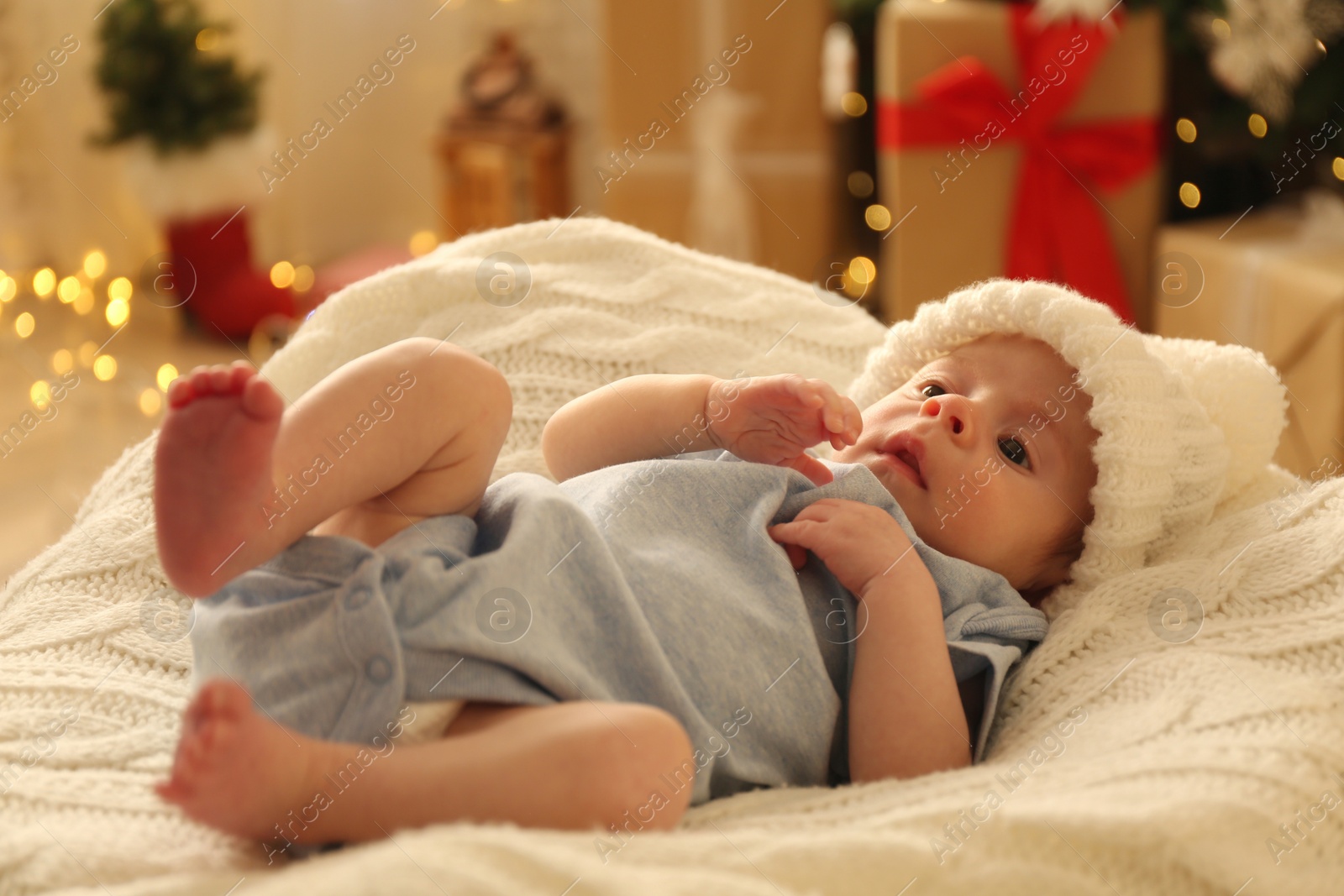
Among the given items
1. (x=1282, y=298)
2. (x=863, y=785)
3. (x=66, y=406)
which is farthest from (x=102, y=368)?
(x=1282, y=298)

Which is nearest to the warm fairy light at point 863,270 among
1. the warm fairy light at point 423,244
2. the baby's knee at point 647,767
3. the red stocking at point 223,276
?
the warm fairy light at point 423,244

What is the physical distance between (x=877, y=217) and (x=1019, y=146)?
660mm

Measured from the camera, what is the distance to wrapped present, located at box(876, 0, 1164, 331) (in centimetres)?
232

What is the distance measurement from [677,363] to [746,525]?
32 cm

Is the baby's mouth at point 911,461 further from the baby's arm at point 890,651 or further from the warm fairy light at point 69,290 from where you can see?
the warm fairy light at point 69,290

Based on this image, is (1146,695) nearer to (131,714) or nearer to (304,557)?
(304,557)

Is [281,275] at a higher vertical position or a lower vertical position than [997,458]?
lower

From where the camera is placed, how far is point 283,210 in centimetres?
413

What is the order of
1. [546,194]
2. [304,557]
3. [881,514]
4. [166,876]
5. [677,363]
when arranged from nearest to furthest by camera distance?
1. [166,876]
2. [304,557]
3. [881,514]
4. [677,363]
5. [546,194]

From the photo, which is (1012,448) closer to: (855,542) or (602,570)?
(855,542)

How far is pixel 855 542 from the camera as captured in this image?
1.00 meters

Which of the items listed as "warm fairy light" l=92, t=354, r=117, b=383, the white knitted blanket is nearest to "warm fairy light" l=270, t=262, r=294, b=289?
"warm fairy light" l=92, t=354, r=117, b=383

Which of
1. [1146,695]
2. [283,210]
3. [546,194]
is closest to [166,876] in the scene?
[1146,695]

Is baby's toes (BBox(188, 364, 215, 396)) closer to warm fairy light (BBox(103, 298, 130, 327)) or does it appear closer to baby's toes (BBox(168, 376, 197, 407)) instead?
baby's toes (BBox(168, 376, 197, 407))
